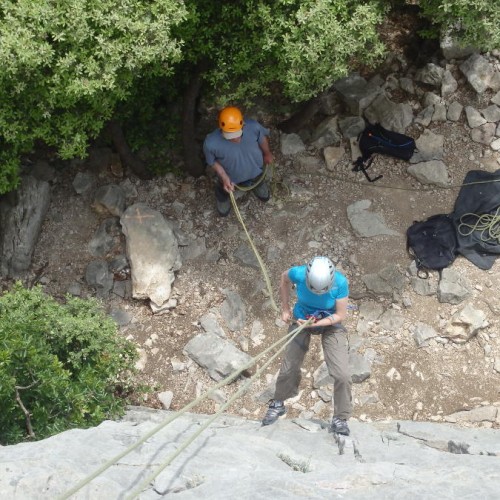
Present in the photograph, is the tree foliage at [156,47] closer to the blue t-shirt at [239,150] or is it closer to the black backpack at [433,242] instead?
the blue t-shirt at [239,150]

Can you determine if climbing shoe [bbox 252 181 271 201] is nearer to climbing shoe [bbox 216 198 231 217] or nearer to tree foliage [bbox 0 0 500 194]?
climbing shoe [bbox 216 198 231 217]

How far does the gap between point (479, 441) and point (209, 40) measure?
16.6 ft

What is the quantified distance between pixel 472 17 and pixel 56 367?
5.42 metres

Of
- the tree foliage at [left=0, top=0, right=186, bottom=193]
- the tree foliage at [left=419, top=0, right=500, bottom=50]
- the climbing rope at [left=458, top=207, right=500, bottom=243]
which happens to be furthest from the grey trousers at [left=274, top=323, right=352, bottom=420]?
the tree foliage at [left=419, top=0, right=500, bottom=50]

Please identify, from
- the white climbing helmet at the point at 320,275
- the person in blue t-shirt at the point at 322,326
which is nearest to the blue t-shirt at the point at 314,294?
the person in blue t-shirt at the point at 322,326

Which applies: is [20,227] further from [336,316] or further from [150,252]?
[336,316]

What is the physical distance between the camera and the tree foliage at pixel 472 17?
716 centimetres

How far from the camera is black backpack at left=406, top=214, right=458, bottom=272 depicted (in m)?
8.41

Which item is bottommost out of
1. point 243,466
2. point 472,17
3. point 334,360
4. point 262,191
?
point 243,466

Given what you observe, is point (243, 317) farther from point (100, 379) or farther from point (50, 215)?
point (50, 215)

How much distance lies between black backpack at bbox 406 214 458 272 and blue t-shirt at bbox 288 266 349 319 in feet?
8.09

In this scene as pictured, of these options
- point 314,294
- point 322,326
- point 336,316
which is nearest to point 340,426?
point 322,326

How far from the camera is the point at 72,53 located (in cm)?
668

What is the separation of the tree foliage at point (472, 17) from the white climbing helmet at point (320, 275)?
320 centimetres
